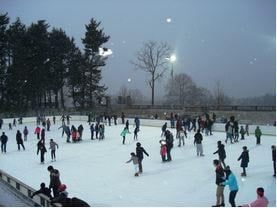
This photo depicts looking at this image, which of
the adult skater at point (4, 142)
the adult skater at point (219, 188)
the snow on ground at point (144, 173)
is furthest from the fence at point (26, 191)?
the adult skater at point (4, 142)

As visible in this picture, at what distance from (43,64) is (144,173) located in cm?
4440

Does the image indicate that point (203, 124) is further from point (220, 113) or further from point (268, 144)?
point (220, 113)

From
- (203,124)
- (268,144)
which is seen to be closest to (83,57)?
(203,124)

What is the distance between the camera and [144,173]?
16.4m

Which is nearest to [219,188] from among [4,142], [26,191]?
[26,191]

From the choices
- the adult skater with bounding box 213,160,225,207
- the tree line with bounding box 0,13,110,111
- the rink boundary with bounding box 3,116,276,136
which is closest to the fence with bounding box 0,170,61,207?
the adult skater with bounding box 213,160,225,207

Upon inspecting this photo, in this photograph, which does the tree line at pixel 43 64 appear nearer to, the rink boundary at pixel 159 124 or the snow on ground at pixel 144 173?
the rink boundary at pixel 159 124

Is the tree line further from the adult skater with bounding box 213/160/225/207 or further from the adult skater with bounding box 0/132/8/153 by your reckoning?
the adult skater with bounding box 213/160/225/207

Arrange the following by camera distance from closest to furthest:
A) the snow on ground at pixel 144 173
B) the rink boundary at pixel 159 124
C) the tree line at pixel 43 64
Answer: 1. the snow on ground at pixel 144 173
2. the rink boundary at pixel 159 124
3. the tree line at pixel 43 64

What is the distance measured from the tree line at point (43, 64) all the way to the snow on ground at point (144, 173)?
3203 centimetres

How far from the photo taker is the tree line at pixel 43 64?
184 feet

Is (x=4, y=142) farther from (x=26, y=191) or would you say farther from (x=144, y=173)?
(x=26, y=191)

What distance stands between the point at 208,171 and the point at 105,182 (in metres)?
4.21

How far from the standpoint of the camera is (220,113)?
41844 millimetres
